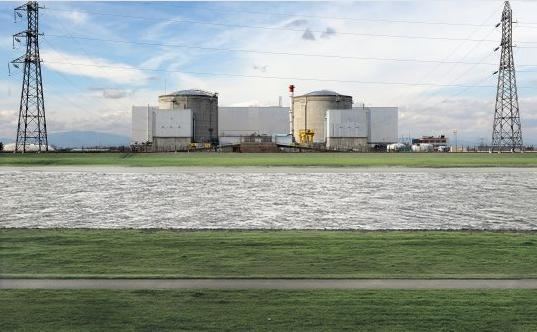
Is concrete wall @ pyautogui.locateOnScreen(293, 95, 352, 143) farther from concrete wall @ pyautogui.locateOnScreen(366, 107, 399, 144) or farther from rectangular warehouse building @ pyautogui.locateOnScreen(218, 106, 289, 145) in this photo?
concrete wall @ pyautogui.locateOnScreen(366, 107, 399, 144)

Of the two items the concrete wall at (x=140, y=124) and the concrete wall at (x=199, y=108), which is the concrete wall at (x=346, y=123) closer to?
the concrete wall at (x=199, y=108)

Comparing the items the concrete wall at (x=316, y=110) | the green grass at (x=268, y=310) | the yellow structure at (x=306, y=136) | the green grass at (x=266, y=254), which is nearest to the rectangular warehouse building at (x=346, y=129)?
the yellow structure at (x=306, y=136)

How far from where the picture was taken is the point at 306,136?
118500 millimetres

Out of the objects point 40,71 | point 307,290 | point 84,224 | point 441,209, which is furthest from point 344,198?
point 40,71

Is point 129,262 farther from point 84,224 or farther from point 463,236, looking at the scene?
point 463,236

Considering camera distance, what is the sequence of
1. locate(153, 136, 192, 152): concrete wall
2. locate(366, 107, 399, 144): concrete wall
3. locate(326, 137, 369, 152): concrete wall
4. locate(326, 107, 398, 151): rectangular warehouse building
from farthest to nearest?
locate(366, 107, 399, 144): concrete wall < locate(326, 107, 398, 151): rectangular warehouse building < locate(326, 137, 369, 152): concrete wall < locate(153, 136, 192, 152): concrete wall

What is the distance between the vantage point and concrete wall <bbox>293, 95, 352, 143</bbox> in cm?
12438

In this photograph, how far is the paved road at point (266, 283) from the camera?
8.44 m

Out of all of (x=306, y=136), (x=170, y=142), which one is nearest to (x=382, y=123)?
(x=306, y=136)

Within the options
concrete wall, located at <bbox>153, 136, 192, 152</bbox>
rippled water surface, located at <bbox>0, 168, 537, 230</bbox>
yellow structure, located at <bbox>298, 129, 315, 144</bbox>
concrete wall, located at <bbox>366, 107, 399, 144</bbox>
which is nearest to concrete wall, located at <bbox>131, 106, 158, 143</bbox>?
concrete wall, located at <bbox>153, 136, 192, 152</bbox>

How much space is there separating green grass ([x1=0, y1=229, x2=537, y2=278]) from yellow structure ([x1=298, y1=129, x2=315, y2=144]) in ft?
343

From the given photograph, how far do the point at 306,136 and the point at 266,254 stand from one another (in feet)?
355

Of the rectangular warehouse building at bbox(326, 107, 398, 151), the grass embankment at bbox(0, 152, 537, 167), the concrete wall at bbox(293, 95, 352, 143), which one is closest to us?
the grass embankment at bbox(0, 152, 537, 167)

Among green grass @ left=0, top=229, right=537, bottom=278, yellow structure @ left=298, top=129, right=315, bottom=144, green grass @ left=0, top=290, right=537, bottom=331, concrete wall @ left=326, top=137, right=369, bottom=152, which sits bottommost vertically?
green grass @ left=0, top=290, right=537, bottom=331
